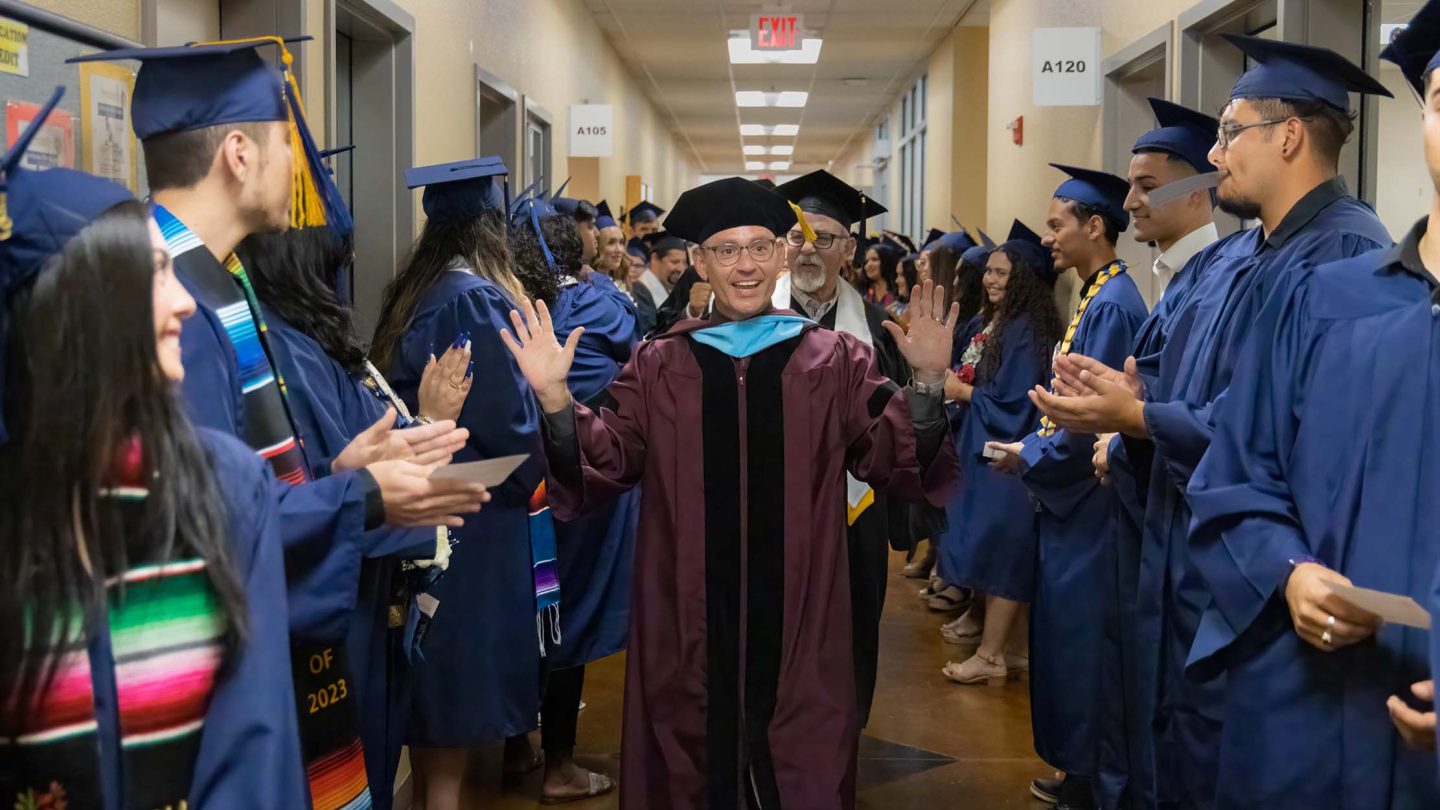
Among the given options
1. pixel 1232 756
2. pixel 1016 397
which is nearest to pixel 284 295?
pixel 1232 756

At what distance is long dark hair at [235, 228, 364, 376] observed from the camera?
98.2 inches

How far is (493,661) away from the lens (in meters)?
3.49

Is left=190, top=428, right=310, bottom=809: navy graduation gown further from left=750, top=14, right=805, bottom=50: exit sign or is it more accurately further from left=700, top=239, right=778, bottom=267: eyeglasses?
left=750, top=14, right=805, bottom=50: exit sign

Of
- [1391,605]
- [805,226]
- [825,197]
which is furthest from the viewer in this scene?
[825,197]

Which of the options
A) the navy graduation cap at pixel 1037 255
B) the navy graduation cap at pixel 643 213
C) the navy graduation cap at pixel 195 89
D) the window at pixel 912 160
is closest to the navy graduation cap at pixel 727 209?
the navy graduation cap at pixel 195 89

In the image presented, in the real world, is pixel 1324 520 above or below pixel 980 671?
above

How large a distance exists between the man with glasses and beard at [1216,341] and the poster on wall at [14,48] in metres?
2.09

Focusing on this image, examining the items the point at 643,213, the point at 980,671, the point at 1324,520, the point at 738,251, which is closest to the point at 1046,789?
the point at 980,671

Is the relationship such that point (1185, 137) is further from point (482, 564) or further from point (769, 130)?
point (769, 130)

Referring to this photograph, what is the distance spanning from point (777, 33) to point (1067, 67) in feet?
15.0

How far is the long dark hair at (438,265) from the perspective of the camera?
11.5 feet

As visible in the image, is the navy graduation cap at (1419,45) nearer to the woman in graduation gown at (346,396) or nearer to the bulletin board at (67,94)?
the woman in graduation gown at (346,396)

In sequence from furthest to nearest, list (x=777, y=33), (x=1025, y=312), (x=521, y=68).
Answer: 1. (x=777, y=33)
2. (x=521, y=68)
3. (x=1025, y=312)

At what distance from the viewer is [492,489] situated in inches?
135
